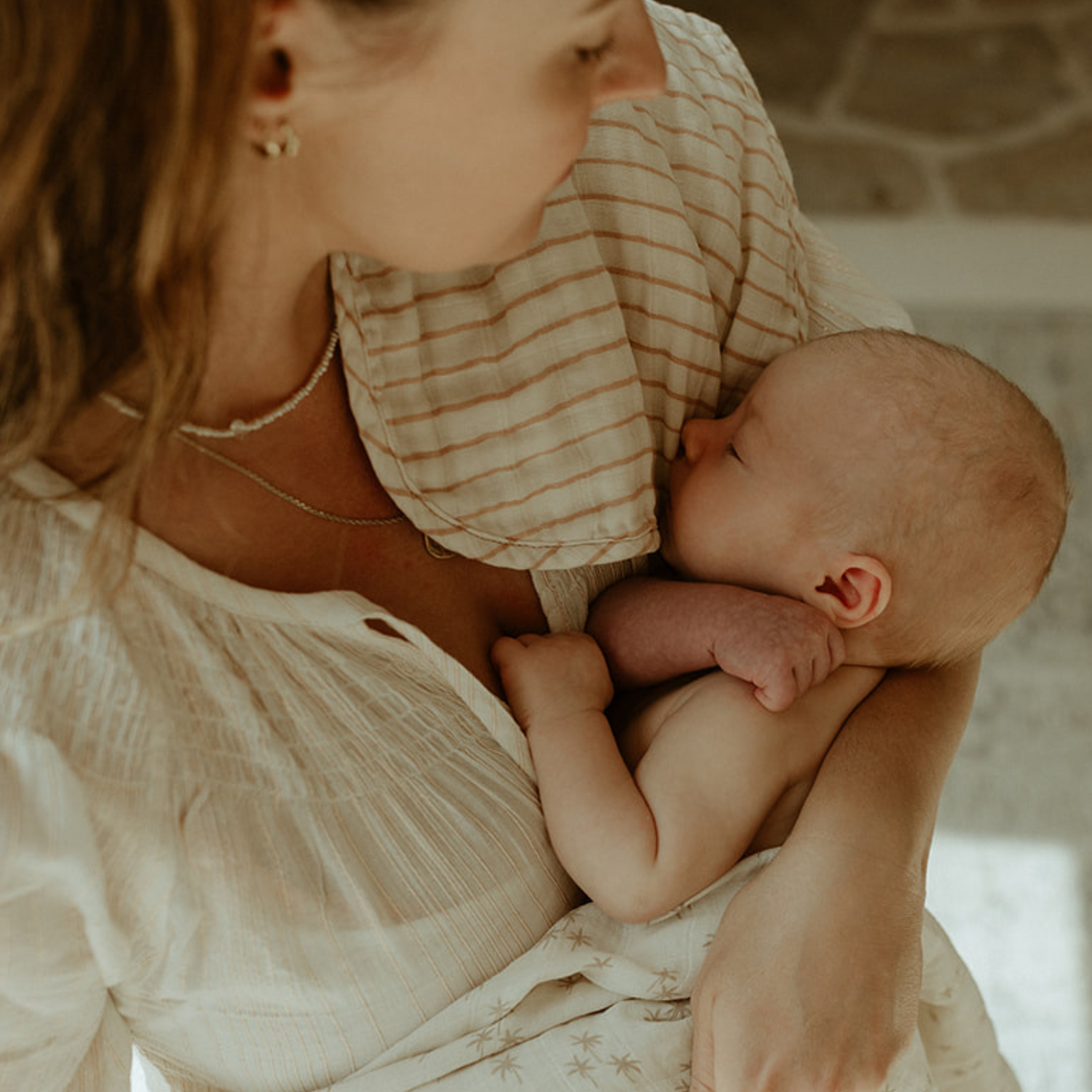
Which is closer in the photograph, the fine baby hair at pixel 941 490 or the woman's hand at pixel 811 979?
the woman's hand at pixel 811 979

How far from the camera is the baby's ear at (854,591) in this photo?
3.29 ft

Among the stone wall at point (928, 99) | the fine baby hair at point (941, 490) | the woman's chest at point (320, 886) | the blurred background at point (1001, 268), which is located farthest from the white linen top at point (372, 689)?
the stone wall at point (928, 99)

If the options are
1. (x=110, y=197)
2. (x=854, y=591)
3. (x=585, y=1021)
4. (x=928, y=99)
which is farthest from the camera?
(x=928, y=99)

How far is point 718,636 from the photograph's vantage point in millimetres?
996

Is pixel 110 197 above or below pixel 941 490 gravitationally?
above

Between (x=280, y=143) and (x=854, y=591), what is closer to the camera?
(x=280, y=143)

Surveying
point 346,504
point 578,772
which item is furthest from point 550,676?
point 346,504

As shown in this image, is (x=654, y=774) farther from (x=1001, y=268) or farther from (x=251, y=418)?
(x=1001, y=268)

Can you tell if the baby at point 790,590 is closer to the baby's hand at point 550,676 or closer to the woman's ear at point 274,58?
the baby's hand at point 550,676

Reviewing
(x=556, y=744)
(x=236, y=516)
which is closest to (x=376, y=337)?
(x=236, y=516)

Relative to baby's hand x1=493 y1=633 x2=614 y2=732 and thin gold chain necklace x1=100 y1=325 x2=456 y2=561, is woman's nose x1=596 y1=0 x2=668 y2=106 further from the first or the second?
baby's hand x1=493 y1=633 x2=614 y2=732

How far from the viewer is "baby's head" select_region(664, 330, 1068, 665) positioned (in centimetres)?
100

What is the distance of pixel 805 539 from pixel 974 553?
125 millimetres

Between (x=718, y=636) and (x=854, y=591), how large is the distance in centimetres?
11
